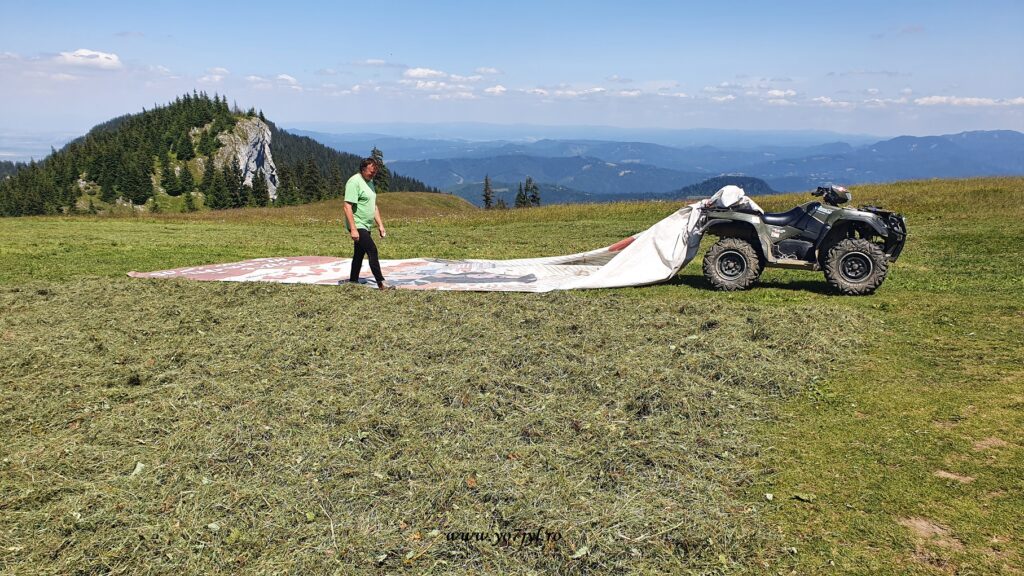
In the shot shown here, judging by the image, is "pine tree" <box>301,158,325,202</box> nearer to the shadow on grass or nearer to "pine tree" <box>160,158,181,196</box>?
"pine tree" <box>160,158,181,196</box>

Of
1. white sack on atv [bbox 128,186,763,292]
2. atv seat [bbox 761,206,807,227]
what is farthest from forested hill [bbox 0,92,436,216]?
atv seat [bbox 761,206,807,227]

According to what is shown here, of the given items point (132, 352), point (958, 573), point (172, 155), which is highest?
point (172, 155)

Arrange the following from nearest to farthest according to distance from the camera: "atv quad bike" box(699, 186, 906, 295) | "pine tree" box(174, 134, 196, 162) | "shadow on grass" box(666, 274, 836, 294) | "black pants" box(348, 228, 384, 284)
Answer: "atv quad bike" box(699, 186, 906, 295), "black pants" box(348, 228, 384, 284), "shadow on grass" box(666, 274, 836, 294), "pine tree" box(174, 134, 196, 162)

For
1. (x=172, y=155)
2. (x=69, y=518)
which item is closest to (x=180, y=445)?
(x=69, y=518)

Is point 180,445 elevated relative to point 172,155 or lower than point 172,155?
lower

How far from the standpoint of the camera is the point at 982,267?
12.6 meters

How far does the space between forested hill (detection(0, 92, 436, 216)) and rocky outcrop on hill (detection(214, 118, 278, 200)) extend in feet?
0.89

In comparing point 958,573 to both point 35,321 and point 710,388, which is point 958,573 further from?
point 35,321

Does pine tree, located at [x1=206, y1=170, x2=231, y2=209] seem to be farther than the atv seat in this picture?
Yes

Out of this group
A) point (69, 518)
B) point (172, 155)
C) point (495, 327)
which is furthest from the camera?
point (172, 155)

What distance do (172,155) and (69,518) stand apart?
167927mm

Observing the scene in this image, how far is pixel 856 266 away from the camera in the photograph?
1040cm

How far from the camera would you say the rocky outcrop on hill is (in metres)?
152

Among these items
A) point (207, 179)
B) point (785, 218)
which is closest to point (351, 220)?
point (785, 218)
